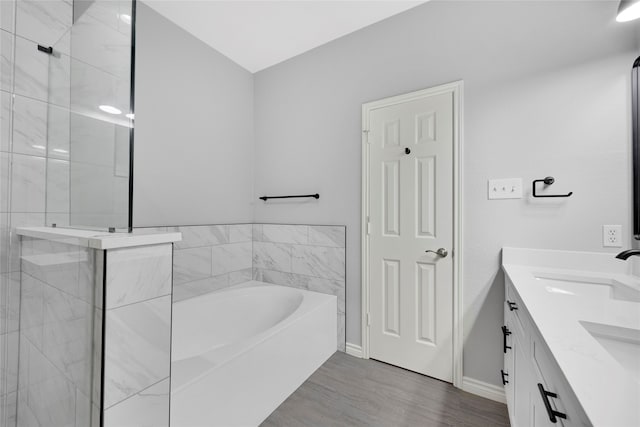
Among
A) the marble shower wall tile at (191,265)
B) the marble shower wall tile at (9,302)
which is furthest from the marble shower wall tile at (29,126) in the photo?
the marble shower wall tile at (191,265)

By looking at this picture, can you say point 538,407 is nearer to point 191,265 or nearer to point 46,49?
point 191,265

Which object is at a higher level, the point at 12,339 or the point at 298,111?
the point at 298,111

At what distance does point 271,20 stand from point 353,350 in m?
2.76

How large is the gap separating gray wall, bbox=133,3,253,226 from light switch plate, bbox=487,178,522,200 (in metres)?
2.15

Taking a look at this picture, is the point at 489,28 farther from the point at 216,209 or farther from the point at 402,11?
the point at 216,209

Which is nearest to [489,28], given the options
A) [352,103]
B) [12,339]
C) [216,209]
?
[352,103]

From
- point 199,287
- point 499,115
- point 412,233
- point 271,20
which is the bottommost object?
point 199,287

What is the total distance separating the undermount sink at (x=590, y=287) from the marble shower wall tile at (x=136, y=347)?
1.56m

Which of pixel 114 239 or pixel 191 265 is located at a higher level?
pixel 114 239

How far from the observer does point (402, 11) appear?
202cm

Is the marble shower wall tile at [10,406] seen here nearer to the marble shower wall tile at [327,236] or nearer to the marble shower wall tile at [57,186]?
the marble shower wall tile at [57,186]

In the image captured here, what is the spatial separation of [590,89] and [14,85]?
2.97 m

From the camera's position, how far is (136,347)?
33.6 inches

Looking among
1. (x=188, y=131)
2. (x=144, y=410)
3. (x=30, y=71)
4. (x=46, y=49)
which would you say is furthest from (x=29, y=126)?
(x=144, y=410)
